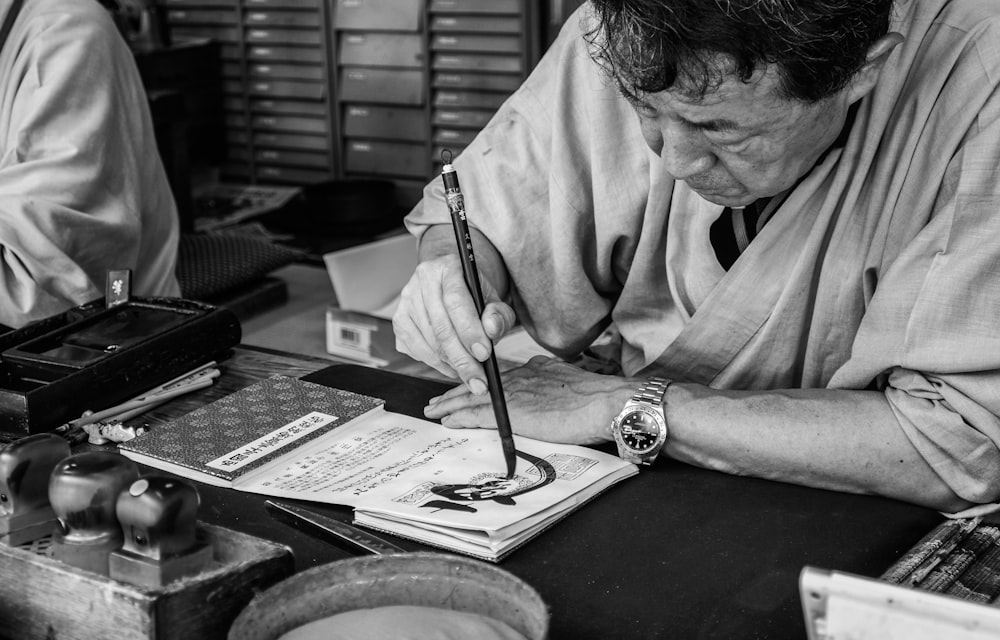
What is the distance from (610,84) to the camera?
173 centimetres

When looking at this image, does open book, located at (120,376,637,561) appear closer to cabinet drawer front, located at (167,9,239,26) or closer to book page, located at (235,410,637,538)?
book page, located at (235,410,637,538)

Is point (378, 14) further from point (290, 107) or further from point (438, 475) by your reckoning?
point (438, 475)

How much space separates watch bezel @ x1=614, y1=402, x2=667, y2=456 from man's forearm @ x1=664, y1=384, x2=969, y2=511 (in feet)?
0.05

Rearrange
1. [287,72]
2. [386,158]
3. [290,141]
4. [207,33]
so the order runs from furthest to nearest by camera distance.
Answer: [207,33] → [290,141] → [287,72] → [386,158]

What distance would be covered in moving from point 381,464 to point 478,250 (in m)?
0.53

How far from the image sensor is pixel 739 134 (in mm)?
1351

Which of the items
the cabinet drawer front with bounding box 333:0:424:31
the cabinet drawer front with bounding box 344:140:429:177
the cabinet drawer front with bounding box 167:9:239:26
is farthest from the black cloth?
the cabinet drawer front with bounding box 167:9:239:26

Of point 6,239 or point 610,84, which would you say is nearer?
point 610,84

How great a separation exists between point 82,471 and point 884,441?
36.0 inches

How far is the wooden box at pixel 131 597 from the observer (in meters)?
0.92

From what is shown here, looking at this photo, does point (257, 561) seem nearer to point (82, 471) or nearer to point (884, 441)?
point (82, 471)

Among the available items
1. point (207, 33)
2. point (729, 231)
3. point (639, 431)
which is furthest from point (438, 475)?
point (207, 33)

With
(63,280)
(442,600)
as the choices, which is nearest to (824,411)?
(442,600)

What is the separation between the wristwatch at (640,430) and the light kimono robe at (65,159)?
3.88ft
